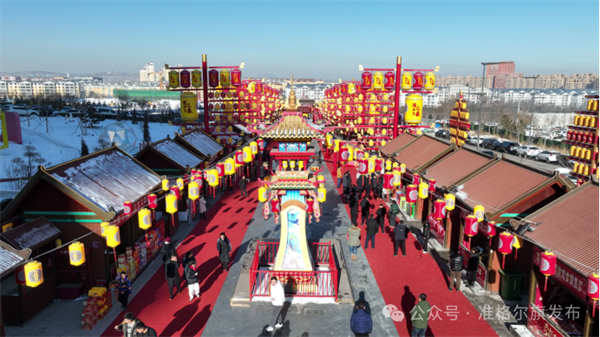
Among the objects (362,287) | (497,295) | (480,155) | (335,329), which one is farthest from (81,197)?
(480,155)

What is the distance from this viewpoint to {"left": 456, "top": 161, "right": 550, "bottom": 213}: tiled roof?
490 inches

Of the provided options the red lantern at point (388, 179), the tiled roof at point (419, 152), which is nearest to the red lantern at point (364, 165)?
the red lantern at point (388, 179)

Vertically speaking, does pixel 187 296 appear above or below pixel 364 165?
below

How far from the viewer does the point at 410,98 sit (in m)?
25.8

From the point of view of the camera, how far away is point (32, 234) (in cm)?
1093

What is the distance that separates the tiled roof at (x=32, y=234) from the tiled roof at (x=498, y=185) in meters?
13.8

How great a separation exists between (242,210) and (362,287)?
35.4 ft

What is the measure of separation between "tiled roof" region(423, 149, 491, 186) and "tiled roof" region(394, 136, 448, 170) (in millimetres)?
1398

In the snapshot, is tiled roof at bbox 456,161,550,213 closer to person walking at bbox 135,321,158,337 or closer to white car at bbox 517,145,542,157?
person walking at bbox 135,321,158,337

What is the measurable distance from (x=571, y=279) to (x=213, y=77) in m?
23.7

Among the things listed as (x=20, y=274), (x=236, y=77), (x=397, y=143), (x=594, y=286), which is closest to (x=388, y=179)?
(x=594, y=286)

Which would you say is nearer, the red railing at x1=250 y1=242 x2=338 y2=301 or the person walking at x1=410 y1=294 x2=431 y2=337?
the person walking at x1=410 y1=294 x2=431 y2=337

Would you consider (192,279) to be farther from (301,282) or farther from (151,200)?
(151,200)

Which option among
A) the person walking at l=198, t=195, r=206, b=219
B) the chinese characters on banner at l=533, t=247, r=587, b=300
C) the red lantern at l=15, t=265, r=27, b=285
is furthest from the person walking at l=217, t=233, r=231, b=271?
the chinese characters on banner at l=533, t=247, r=587, b=300
